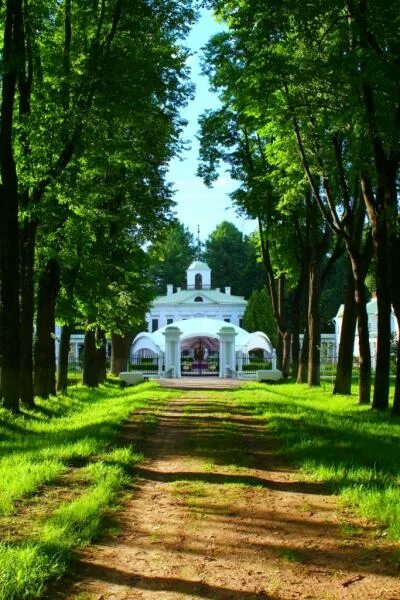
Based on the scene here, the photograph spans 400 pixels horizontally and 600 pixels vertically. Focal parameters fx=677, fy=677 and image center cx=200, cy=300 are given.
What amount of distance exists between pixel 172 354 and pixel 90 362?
1912 cm

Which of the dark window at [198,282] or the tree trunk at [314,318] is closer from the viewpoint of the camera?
the tree trunk at [314,318]

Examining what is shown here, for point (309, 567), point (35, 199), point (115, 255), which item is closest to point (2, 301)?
point (35, 199)

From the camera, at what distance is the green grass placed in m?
5.94

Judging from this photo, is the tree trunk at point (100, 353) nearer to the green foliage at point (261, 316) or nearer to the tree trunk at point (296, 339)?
the tree trunk at point (296, 339)

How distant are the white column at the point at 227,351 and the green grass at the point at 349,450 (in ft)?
91.1

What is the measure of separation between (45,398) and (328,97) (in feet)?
33.6

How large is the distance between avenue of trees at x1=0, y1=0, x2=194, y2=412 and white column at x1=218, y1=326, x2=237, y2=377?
2540 cm

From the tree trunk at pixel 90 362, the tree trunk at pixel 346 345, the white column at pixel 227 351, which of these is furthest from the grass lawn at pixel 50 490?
the white column at pixel 227 351

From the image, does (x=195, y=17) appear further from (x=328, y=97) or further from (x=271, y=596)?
(x=271, y=596)

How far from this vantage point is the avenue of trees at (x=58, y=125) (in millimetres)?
12805

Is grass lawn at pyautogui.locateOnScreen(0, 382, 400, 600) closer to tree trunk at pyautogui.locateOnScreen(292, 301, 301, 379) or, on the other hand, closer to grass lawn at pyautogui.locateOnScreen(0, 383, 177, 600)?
grass lawn at pyautogui.locateOnScreen(0, 383, 177, 600)

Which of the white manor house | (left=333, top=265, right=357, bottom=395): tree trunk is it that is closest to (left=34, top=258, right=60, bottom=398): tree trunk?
(left=333, top=265, right=357, bottom=395): tree trunk

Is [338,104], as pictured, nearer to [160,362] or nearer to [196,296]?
[160,362]

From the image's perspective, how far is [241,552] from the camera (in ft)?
15.4
